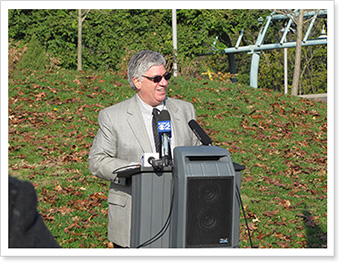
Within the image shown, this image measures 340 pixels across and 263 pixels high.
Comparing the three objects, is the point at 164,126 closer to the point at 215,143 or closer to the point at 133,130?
the point at 133,130

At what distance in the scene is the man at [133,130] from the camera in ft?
13.3

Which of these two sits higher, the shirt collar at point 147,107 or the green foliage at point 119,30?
the green foliage at point 119,30

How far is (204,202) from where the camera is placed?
306 centimetres

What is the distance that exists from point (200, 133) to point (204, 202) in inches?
32.2

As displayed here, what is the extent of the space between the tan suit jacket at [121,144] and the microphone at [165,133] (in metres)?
0.36

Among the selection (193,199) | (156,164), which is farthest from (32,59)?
(193,199)

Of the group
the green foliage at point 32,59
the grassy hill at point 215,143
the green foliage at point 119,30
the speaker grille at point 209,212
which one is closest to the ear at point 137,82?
the speaker grille at point 209,212

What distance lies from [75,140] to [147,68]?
745 cm

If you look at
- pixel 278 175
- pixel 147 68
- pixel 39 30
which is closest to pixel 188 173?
pixel 147 68

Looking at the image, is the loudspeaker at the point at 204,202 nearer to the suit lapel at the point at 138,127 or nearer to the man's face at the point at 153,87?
the suit lapel at the point at 138,127

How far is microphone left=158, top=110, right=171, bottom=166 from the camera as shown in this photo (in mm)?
3403

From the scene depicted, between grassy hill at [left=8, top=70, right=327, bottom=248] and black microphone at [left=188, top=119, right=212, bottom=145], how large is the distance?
3.42 meters

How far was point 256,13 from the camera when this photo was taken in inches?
1120

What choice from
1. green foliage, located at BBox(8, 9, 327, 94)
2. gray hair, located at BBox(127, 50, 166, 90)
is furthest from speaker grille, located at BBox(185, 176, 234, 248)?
green foliage, located at BBox(8, 9, 327, 94)
